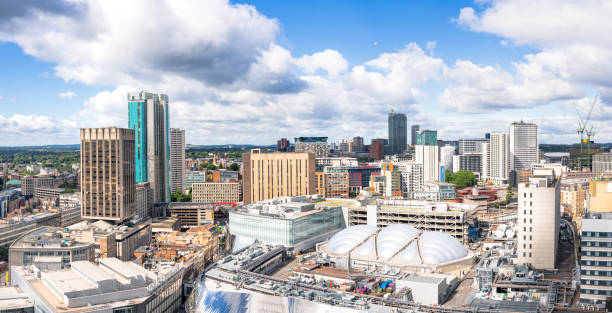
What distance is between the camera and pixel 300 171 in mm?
136375

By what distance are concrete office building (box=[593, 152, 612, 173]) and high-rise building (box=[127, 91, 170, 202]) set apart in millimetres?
154539

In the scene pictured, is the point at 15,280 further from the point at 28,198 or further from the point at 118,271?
the point at 28,198

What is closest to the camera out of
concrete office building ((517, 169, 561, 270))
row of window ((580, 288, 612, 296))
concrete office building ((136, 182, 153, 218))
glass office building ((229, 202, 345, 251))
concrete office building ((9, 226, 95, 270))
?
row of window ((580, 288, 612, 296))

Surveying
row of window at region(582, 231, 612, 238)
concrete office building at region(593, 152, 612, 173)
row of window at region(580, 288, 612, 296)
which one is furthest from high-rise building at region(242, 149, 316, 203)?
concrete office building at region(593, 152, 612, 173)

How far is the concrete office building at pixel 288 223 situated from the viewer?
272 feet

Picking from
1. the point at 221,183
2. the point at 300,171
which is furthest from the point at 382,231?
the point at 221,183

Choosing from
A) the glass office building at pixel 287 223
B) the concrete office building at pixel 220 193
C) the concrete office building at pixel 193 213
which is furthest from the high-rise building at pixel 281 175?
the concrete office building at pixel 220 193

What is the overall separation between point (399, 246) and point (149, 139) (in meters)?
117

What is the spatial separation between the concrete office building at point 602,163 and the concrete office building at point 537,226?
5573 inches

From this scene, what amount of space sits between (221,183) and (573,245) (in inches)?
4790

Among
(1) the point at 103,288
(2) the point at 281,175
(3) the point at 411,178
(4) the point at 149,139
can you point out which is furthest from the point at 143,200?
(3) the point at 411,178

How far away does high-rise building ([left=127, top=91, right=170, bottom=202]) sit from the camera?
168m

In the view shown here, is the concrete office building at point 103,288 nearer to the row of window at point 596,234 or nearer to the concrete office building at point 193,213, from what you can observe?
the row of window at point 596,234

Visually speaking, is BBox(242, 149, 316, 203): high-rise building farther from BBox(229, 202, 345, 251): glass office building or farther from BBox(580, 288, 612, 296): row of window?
BBox(580, 288, 612, 296): row of window
